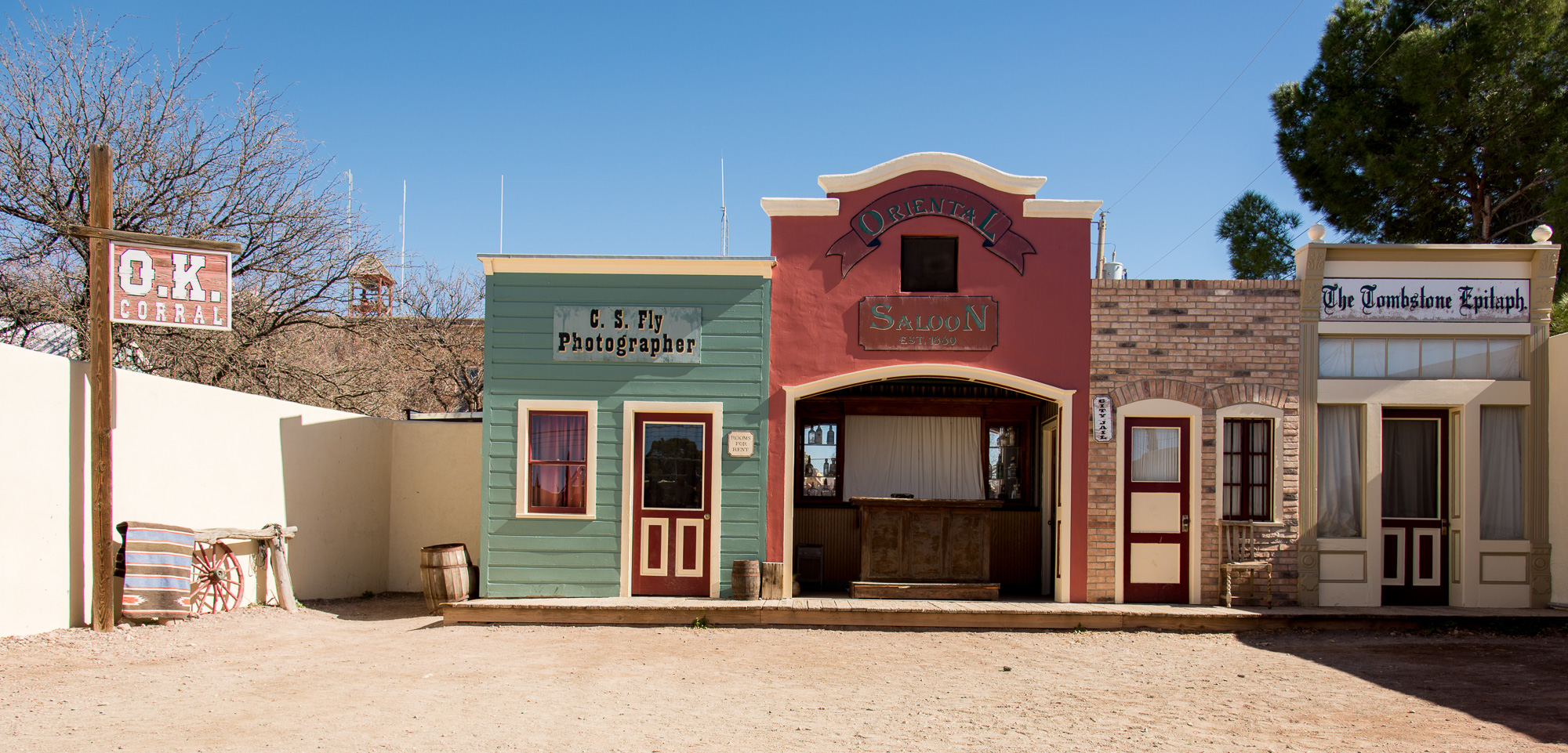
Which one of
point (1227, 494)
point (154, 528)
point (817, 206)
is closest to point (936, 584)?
point (1227, 494)

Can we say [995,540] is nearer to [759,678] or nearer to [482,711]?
[759,678]

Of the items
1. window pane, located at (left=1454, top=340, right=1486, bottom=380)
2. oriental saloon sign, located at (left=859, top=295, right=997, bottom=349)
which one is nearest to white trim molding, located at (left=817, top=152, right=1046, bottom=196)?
oriental saloon sign, located at (left=859, top=295, right=997, bottom=349)

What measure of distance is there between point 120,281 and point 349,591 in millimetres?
4778

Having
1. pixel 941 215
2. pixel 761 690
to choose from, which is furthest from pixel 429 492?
pixel 941 215

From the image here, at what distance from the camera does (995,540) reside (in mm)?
12578

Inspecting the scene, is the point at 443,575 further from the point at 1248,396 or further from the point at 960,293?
the point at 1248,396

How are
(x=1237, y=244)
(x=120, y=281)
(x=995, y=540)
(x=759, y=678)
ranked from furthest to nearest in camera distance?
(x=1237, y=244)
(x=995, y=540)
(x=120, y=281)
(x=759, y=678)

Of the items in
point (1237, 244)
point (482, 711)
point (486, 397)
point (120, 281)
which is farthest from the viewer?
point (1237, 244)

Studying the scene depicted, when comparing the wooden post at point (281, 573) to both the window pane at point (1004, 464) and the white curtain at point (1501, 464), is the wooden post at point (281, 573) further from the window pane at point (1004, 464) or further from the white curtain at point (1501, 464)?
the white curtain at point (1501, 464)

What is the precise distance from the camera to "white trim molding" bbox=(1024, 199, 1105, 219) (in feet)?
35.0

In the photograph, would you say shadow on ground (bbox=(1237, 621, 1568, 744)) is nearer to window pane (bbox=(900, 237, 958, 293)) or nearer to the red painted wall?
the red painted wall

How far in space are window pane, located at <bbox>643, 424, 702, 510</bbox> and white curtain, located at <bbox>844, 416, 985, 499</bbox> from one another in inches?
101

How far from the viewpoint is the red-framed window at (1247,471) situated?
1065 centimetres

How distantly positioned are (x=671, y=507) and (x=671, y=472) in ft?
1.26
